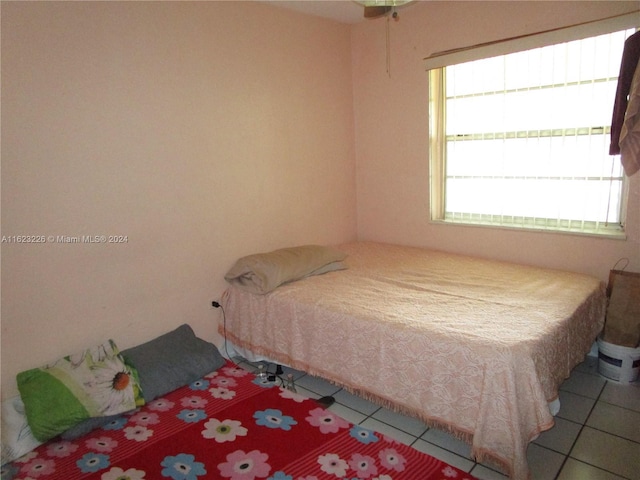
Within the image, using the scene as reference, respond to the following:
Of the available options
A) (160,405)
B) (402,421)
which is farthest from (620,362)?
(160,405)

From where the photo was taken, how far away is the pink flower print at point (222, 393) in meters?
2.20

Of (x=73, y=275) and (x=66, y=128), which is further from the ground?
(x=66, y=128)

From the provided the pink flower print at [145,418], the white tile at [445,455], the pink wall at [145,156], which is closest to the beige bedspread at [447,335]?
the white tile at [445,455]

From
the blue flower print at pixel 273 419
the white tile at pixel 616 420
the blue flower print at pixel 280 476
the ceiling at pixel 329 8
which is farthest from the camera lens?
the ceiling at pixel 329 8

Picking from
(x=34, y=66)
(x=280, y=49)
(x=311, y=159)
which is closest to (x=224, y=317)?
(x=311, y=159)

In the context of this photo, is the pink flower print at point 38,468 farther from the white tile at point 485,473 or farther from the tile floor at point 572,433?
the white tile at point 485,473

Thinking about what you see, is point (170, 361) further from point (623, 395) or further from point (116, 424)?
point (623, 395)

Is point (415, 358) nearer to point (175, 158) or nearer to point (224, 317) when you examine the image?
point (224, 317)

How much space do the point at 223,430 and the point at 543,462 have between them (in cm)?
144

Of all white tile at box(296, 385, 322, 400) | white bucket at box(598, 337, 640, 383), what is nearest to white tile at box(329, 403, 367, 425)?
white tile at box(296, 385, 322, 400)

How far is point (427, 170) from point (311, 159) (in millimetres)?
951

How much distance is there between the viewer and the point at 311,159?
3.53 metres

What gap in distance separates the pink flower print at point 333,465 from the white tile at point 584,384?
1.54 m

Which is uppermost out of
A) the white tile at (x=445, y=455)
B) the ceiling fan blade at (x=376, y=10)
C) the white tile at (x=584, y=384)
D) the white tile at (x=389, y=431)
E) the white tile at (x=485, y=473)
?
the ceiling fan blade at (x=376, y=10)
